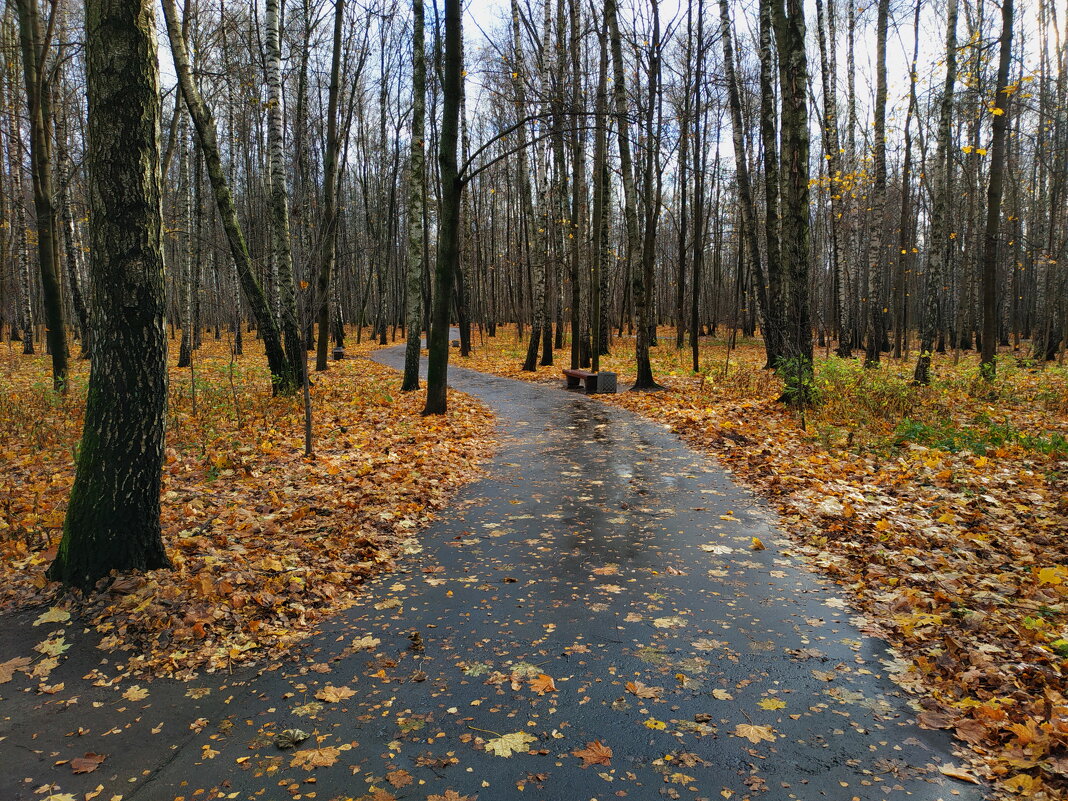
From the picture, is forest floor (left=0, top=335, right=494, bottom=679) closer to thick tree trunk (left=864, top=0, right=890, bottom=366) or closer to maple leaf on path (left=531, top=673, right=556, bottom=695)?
maple leaf on path (left=531, top=673, right=556, bottom=695)

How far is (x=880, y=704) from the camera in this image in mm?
2922

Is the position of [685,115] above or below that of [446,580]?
above

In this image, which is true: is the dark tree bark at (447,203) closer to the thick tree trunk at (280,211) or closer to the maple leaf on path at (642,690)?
the thick tree trunk at (280,211)

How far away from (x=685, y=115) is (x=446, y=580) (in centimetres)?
1388

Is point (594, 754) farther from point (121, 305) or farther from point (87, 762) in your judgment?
point (121, 305)

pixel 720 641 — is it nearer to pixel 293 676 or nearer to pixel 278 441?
pixel 293 676

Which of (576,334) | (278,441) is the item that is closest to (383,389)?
(278,441)

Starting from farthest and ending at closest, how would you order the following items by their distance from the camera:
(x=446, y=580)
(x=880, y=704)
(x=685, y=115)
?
(x=685, y=115), (x=446, y=580), (x=880, y=704)

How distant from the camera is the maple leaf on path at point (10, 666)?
3.11 metres

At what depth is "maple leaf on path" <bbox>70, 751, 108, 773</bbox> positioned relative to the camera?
8.28 feet

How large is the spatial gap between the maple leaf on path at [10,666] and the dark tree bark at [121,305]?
2.03 ft

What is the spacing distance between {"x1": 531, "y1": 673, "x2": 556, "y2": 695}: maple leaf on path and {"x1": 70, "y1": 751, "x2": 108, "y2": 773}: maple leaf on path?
2.00 m

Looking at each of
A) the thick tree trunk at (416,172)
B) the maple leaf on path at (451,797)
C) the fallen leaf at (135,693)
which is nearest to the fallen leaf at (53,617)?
the fallen leaf at (135,693)

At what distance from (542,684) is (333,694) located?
3.65 ft
